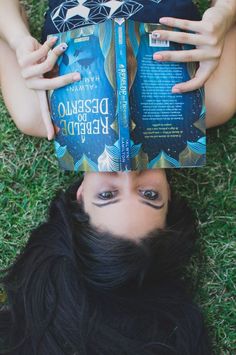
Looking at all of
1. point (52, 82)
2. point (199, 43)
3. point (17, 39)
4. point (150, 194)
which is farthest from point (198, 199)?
point (17, 39)

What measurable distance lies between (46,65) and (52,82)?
0.16 feet

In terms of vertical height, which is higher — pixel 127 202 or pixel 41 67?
pixel 41 67

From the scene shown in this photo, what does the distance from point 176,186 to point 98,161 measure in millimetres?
538

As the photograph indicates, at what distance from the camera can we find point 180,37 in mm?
1389

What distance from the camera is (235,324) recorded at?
171 centimetres

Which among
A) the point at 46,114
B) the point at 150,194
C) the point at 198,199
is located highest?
the point at 46,114

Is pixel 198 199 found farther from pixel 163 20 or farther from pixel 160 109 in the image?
pixel 163 20

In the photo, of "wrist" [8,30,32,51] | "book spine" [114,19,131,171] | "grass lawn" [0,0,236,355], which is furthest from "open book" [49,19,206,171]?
"grass lawn" [0,0,236,355]

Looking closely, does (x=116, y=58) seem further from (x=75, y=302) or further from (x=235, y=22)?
(x=75, y=302)

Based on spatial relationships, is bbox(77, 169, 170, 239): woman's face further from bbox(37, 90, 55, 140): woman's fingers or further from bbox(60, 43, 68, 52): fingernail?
bbox(60, 43, 68, 52): fingernail

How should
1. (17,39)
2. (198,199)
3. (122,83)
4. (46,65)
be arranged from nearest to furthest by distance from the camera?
1. (122,83)
2. (46,65)
3. (17,39)
4. (198,199)

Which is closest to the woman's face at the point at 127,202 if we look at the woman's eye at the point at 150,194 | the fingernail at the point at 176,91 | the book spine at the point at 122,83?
the woman's eye at the point at 150,194

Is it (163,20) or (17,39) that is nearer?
(163,20)

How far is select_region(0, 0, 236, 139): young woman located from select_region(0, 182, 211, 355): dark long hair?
321 mm
